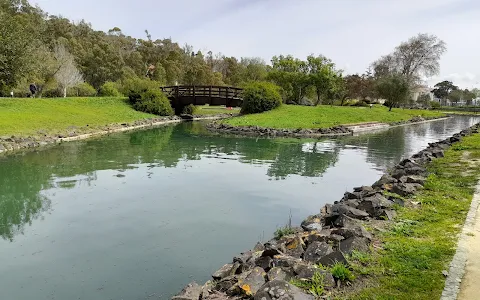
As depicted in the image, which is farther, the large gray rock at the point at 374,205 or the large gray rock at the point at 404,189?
the large gray rock at the point at 404,189

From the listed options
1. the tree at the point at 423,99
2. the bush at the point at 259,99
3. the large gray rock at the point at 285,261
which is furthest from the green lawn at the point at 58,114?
the tree at the point at 423,99

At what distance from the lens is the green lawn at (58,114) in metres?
23.1

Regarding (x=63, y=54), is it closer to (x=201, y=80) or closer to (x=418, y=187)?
(x=201, y=80)

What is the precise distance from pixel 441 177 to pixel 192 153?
12.0 meters

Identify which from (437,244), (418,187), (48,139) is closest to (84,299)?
(437,244)

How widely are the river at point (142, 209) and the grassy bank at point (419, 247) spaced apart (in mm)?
2611

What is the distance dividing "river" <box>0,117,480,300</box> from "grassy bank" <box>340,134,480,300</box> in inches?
103

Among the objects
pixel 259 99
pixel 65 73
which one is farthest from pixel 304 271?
pixel 65 73

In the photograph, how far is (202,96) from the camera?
1705 inches

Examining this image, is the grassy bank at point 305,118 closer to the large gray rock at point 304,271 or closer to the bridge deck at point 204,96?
the bridge deck at point 204,96

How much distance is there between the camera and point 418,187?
31.6 feet

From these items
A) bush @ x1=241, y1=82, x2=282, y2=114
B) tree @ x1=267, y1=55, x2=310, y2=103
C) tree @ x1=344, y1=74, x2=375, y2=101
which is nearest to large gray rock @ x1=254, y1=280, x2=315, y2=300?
bush @ x1=241, y1=82, x2=282, y2=114

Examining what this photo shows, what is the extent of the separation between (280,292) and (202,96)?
132 feet

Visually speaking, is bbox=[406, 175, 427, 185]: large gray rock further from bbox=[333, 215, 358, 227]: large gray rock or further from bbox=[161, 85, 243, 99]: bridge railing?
bbox=[161, 85, 243, 99]: bridge railing
